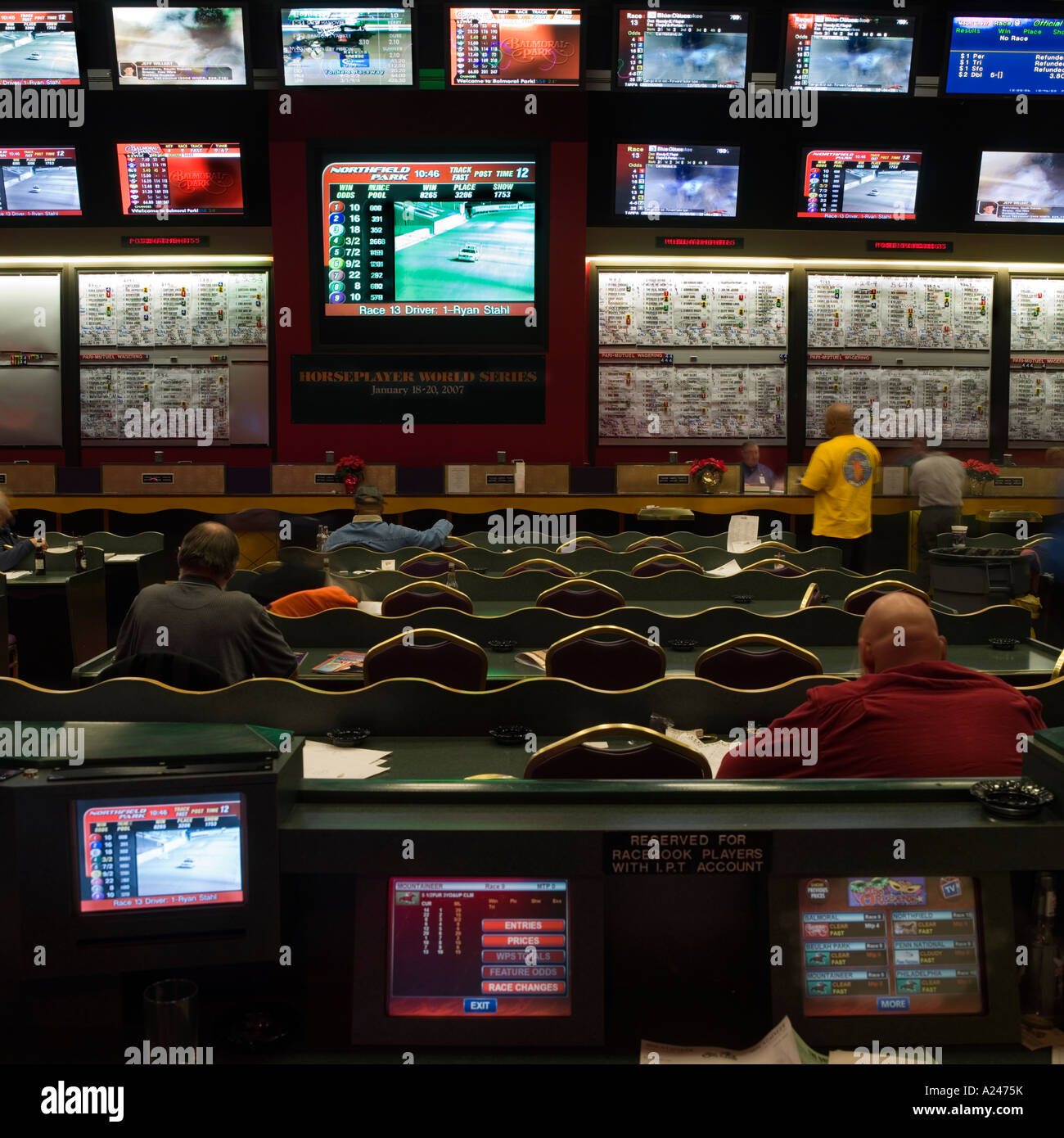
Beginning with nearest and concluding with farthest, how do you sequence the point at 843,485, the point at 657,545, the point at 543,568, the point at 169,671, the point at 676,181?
the point at 169,671
the point at 543,568
the point at 657,545
the point at 843,485
the point at 676,181

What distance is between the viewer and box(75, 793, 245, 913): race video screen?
5.22 feet

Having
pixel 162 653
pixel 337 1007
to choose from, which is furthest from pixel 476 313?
pixel 337 1007

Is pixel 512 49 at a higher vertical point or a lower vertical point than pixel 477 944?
higher

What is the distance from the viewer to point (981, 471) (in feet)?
32.5

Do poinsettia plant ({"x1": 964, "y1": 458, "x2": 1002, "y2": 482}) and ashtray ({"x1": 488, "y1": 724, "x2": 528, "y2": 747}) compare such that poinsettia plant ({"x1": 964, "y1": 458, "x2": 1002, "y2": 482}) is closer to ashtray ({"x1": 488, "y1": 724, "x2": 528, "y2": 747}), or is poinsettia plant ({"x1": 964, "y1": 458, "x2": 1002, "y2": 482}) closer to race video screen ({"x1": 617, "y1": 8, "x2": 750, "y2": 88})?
race video screen ({"x1": 617, "y1": 8, "x2": 750, "y2": 88})

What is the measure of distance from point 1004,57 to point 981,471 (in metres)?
3.54

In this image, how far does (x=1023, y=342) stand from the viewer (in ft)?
34.8

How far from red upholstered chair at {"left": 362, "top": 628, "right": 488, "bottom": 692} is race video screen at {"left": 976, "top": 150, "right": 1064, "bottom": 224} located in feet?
27.6

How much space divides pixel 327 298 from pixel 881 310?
5.25 metres

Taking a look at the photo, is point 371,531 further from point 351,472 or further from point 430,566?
point 351,472

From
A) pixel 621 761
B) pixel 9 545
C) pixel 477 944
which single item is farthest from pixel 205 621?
pixel 9 545

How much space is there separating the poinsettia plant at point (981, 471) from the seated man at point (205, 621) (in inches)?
311

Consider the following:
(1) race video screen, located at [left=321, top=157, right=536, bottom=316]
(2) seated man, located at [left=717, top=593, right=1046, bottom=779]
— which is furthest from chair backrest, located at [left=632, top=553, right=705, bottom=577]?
(1) race video screen, located at [left=321, top=157, right=536, bottom=316]
